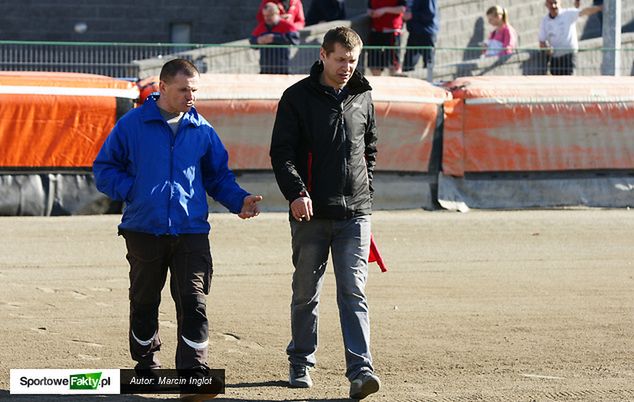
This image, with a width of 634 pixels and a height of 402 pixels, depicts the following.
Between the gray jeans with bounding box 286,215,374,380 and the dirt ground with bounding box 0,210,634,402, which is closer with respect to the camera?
the gray jeans with bounding box 286,215,374,380

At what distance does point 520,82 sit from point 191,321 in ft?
29.2

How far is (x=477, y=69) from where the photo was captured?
17.2m

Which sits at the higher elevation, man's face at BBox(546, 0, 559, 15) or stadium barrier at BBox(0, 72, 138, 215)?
man's face at BBox(546, 0, 559, 15)

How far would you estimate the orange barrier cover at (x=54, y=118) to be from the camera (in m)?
13.8

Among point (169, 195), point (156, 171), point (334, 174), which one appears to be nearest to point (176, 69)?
point (156, 171)

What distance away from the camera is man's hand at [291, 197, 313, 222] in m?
6.67

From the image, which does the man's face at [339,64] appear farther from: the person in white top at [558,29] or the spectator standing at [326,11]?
the spectator standing at [326,11]

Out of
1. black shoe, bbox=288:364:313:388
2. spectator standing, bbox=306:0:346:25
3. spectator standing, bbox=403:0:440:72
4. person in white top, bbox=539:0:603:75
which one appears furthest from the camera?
spectator standing, bbox=306:0:346:25

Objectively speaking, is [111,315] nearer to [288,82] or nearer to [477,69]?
[288,82]

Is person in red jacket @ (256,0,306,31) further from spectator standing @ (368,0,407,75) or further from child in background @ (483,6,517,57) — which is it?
child in background @ (483,6,517,57)

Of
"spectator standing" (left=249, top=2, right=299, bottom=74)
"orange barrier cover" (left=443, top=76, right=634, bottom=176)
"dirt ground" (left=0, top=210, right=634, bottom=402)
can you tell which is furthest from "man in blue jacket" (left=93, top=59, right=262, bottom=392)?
"spectator standing" (left=249, top=2, right=299, bottom=74)

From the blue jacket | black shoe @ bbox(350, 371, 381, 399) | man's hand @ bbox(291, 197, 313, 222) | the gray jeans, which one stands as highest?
the blue jacket

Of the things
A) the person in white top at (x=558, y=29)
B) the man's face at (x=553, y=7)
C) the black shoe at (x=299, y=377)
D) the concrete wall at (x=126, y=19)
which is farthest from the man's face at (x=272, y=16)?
the black shoe at (x=299, y=377)

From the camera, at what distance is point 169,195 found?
6586 millimetres
